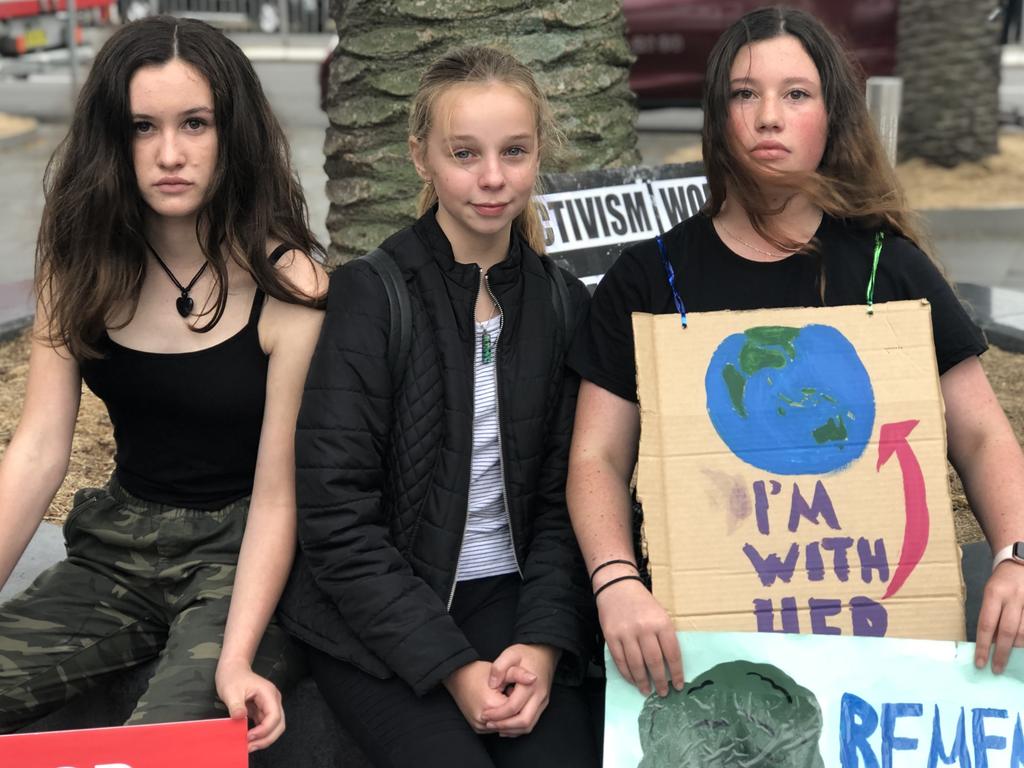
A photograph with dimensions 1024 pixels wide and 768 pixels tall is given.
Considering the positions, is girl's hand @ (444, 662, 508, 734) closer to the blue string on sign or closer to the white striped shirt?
the white striped shirt

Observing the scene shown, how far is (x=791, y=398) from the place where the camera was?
2.48 m

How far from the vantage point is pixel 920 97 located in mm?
9742

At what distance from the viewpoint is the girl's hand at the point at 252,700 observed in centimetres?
233

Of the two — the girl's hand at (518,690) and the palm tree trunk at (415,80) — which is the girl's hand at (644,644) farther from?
the palm tree trunk at (415,80)

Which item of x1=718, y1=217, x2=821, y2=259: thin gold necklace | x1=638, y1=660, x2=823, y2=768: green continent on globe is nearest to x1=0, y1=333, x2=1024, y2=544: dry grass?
x1=718, y1=217, x2=821, y2=259: thin gold necklace

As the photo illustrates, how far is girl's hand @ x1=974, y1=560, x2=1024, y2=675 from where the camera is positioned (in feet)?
7.43

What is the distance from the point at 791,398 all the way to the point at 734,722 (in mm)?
576

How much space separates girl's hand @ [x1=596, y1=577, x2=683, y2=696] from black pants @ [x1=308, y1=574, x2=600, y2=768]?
0.19 meters

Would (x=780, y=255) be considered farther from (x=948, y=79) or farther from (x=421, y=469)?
(x=948, y=79)

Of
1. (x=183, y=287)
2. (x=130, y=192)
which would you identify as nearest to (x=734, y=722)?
(x=183, y=287)

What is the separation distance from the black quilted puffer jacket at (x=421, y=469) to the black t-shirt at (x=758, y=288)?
108 mm

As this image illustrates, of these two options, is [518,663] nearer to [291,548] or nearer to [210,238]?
[291,548]

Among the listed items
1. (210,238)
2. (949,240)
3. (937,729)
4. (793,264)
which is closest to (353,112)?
(210,238)

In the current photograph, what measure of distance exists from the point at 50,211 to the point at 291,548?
0.82 metres
